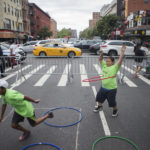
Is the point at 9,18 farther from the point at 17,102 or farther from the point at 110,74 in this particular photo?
the point at 17,102

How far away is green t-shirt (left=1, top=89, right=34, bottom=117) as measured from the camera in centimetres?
339

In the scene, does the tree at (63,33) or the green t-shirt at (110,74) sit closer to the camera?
the green t-shirt at (110,74)

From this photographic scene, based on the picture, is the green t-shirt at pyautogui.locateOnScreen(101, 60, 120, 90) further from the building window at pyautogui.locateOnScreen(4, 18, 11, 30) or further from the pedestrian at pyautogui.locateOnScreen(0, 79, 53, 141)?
the building window at pyautogui.locateOnScreen(4, 18, 11, 30)

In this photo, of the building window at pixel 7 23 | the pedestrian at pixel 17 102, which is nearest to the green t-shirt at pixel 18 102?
the pedestrian at pixel 17 102

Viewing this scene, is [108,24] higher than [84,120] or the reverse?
higher

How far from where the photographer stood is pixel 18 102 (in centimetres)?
347

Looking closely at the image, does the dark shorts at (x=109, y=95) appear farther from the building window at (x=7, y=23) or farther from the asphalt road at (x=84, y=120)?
the building window at (x=7, y=23)

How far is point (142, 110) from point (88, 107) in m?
1.79

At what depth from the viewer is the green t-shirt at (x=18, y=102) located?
3387 millimetres

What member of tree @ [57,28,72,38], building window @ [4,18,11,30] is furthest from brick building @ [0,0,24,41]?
tree @ [57,28,72,38]

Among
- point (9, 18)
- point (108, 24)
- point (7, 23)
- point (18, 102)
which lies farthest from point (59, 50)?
point (108, 24)

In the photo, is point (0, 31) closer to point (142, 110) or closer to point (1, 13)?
point (1, 13)

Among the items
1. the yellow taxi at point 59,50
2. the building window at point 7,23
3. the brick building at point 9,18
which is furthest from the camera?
the building window at point 7,23

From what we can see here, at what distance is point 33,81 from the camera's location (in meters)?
9.62
